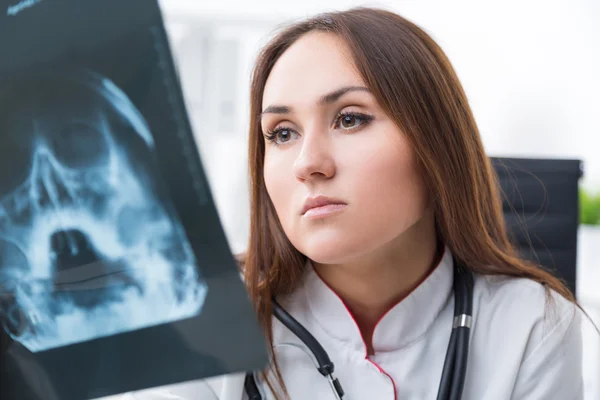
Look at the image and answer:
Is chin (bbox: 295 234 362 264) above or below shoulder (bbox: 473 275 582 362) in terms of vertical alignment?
above

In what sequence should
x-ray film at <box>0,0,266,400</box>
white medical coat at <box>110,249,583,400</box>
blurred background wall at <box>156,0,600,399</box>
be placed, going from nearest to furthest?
x-ray film at <box>0,0,266,400</box> → white medical coat at <box>110,249,583,400</box> → blurred background wall at <box>156,0,600,399</box>

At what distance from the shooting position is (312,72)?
824mm

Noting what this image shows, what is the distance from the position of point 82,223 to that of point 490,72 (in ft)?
8.73

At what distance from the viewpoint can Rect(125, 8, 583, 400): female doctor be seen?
0.79m

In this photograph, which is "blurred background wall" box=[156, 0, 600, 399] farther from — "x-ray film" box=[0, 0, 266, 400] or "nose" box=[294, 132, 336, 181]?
"x-ray film" box=[0, 0, 266, 400]

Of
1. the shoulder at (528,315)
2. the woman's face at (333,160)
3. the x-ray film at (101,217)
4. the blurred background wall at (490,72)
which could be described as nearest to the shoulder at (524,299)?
the shoulder at (528,315)

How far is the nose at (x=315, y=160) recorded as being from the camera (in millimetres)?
759

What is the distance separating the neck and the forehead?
25 cm

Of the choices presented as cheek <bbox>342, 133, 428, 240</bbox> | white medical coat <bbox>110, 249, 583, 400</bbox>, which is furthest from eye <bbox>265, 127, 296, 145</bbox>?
white medical coat <bbox>110, 249, 583, 400</bbox>

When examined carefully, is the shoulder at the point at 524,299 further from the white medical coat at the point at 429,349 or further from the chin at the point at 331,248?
the chin at the point at 331,248

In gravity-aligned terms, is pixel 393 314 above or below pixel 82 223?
below

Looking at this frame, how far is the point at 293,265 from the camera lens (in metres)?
0.99

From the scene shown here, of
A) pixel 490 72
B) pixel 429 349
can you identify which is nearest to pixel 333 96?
pixel 429 349

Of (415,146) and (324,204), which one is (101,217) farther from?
(415,146)
